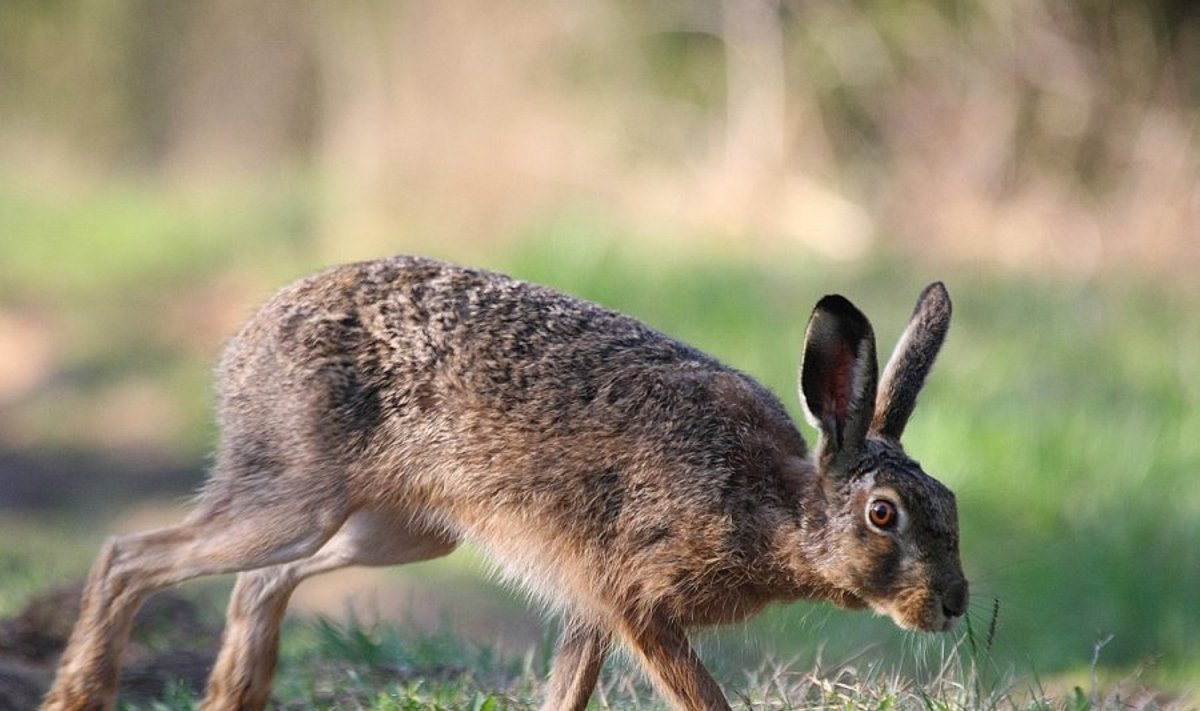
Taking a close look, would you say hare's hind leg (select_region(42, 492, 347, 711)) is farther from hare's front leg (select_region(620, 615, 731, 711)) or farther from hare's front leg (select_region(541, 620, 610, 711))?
hare's front leg (select_region(620, 615, 731, 711))

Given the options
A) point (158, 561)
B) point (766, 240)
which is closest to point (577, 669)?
point (158, 561)

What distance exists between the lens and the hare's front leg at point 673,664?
469cm

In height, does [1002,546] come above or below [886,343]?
below

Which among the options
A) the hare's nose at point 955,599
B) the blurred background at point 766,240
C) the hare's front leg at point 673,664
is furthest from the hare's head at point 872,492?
the blurred background at point 766,240

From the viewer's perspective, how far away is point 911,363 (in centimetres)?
489

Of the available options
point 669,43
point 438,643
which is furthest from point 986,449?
point 669,43

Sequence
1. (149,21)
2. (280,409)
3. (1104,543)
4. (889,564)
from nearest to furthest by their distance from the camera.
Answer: (889,564) → (280,409) → (1104,543) → (149,21)

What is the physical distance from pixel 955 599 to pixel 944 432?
13.0ft

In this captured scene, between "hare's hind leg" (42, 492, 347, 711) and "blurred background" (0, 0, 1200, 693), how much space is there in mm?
2202

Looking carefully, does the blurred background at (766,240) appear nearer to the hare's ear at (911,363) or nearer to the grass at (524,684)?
the grass at (524,684)

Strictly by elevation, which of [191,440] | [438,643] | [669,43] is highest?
[669,43]

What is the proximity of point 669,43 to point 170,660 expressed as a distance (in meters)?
9.48

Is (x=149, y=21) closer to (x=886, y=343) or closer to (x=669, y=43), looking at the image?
(x=669, y=43)

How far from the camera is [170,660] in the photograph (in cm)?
587
